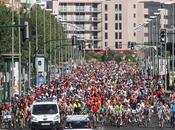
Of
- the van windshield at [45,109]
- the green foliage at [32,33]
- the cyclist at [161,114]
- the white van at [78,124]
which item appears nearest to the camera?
the white van at [78,124]

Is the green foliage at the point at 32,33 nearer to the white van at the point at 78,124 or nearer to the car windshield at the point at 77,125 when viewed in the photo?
the white van at the point at 78,124

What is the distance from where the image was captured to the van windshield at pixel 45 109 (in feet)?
142

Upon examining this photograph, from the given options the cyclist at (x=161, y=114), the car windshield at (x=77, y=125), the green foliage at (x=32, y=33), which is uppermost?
the green foliage at (x=32, y=33)

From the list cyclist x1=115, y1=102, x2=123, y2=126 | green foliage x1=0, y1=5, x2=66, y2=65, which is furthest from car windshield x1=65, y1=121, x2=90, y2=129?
green foliage x1=0, y1=5, x2=66, y2=65

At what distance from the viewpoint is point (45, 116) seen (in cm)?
4266

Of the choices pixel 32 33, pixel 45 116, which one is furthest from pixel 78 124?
pixel 32 33

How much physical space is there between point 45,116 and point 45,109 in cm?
69

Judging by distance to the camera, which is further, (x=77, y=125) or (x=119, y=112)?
(x=119, y=112)

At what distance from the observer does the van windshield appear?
43188 millimetres

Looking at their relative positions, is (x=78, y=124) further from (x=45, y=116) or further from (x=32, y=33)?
(x=32, y=33)

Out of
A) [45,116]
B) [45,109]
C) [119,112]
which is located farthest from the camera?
[119,112]

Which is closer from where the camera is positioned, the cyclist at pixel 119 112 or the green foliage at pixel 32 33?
the cyclist at pixel 119 112

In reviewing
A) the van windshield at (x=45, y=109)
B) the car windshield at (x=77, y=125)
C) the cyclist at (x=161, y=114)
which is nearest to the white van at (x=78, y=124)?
the car windshield at (x=77, y=125)

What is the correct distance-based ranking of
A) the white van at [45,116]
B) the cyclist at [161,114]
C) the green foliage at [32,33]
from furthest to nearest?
the green foliage at [32,33], the cyclist at [161,114], the white van at [45,116]
